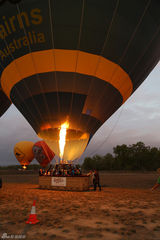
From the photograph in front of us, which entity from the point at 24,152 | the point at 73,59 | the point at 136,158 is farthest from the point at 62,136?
the point at 136,158

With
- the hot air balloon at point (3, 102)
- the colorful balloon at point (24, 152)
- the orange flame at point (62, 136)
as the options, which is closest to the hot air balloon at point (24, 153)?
the colorful balloon at point (24, 152)

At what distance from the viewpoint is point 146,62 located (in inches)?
517

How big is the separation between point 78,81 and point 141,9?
17.0 feet

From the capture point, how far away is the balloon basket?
42.4 ft

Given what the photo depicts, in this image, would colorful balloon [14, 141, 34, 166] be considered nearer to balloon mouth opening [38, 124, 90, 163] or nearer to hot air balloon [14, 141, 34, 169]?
hot air balloon [14, 141, 34, 169]

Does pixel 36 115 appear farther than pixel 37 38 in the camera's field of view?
Yes

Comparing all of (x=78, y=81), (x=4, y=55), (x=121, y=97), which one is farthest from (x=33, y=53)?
(x=121, y=97)

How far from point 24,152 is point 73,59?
136ft

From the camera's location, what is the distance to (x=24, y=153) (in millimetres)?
49219

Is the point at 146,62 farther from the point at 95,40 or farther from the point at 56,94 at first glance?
the point at 56,94

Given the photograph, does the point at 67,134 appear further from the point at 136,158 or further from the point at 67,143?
the point at 136,158

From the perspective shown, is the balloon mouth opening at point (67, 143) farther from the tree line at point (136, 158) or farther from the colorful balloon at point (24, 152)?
the tree line at point (136, 158)

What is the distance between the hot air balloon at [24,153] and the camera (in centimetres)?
4928

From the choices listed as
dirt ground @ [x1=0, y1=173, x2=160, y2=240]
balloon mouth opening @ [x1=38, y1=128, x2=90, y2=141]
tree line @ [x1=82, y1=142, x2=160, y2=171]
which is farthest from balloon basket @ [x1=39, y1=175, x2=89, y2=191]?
tree line @ [x1=82, y1=142, x2=160, y2=171]
